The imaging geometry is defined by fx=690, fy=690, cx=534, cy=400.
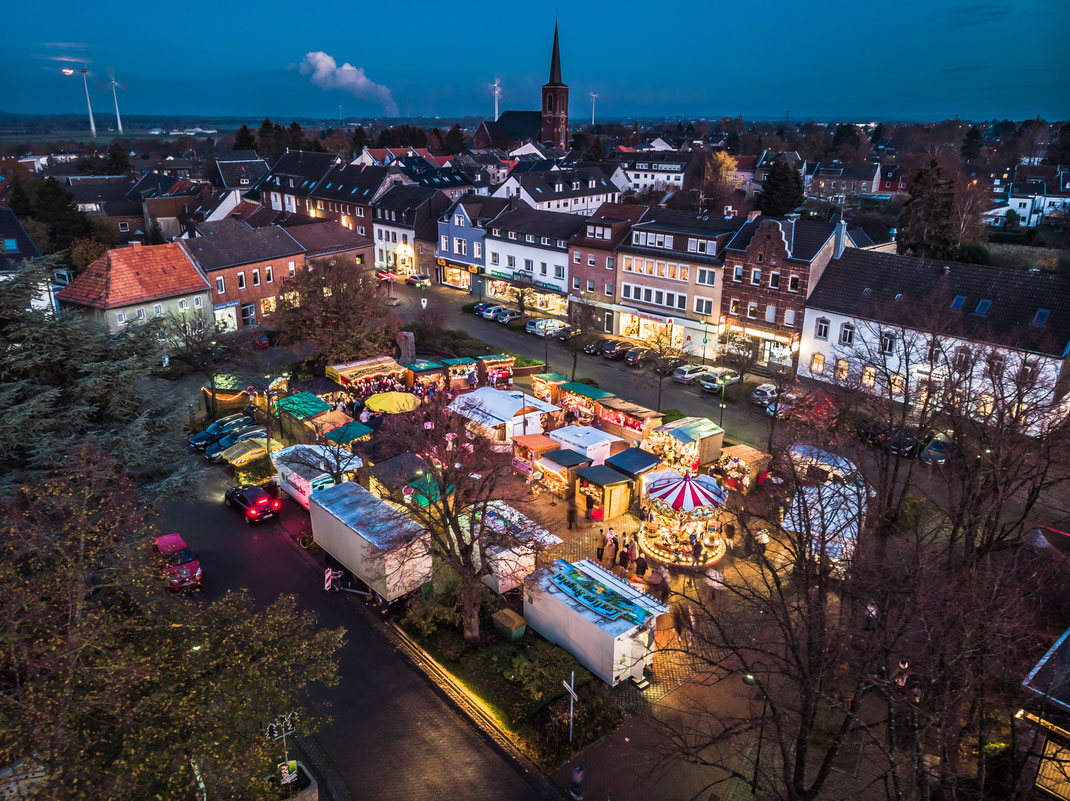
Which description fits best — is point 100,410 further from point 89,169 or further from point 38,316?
point 89,169

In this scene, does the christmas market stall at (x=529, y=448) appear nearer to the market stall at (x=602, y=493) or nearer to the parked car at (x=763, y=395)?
the market stall at (x=602, y=493)

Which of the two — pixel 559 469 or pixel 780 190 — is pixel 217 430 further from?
pixel 780 190

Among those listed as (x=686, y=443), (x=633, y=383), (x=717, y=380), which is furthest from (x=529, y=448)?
(x=717, y=380)

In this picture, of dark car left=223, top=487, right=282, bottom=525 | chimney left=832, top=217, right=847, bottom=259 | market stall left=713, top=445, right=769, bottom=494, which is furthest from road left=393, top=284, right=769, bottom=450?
dark car left=223, top=487, right=282, bottom=525

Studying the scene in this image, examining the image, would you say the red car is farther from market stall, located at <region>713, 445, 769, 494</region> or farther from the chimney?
the chimney

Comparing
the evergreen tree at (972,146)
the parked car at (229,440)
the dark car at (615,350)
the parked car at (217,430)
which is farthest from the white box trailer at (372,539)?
the evergreen tree at (972,146)
